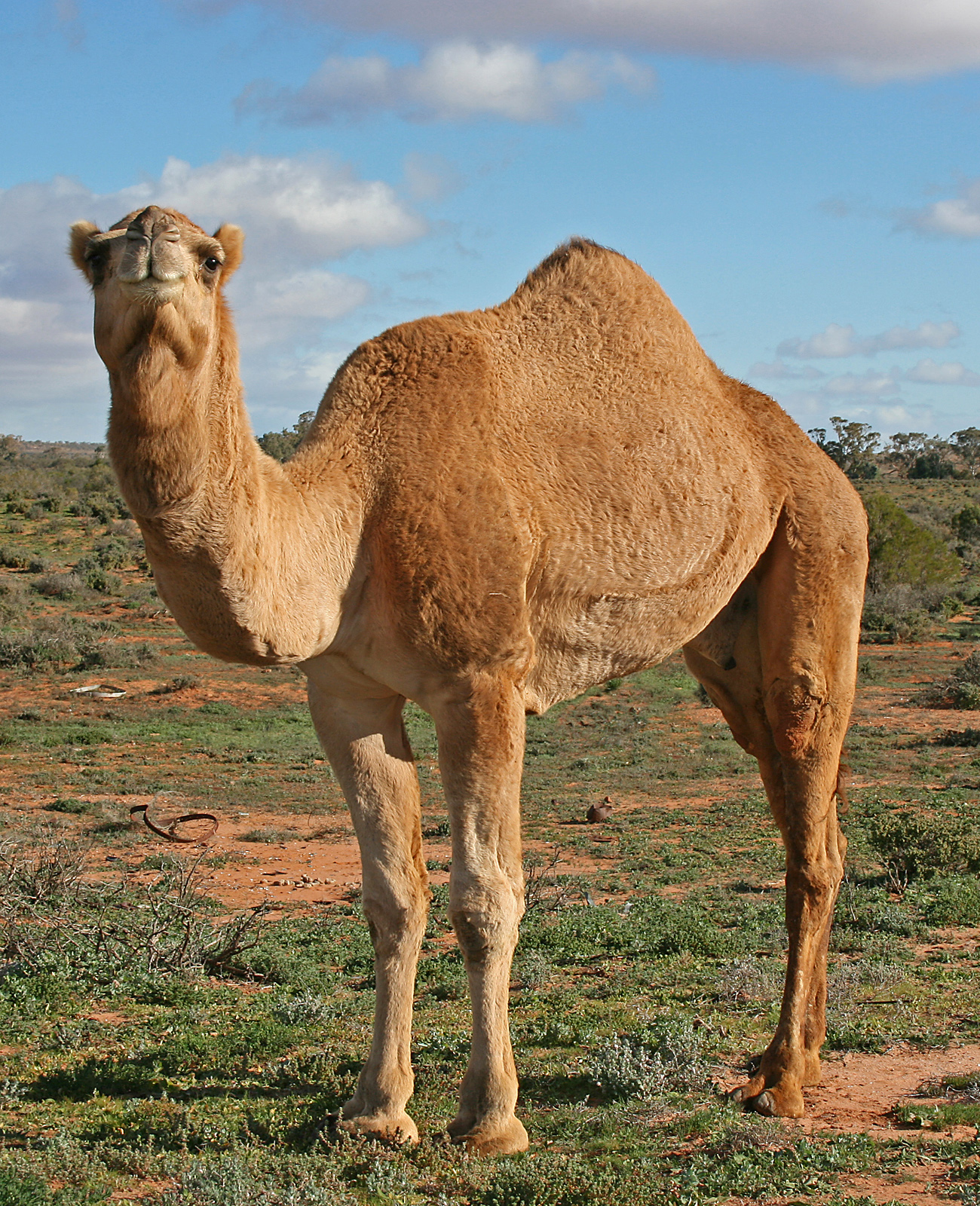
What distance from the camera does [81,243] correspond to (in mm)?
3572

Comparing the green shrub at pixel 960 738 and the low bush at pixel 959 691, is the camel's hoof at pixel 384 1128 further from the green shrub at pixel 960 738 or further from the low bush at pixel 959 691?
the low bush at pixel 959 691

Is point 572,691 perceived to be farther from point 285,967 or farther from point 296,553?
point 285,967

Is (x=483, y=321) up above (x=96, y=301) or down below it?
above

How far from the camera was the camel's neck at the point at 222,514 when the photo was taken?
11.6ft

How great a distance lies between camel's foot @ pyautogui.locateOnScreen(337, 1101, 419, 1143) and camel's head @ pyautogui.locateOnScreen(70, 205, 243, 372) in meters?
3.02

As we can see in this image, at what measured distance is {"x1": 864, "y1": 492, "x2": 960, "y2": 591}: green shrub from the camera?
31.6 meters

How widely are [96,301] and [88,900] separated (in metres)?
6.25

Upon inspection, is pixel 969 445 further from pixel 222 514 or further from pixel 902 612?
pixel 222 514

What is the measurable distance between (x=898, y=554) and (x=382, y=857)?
29.1m

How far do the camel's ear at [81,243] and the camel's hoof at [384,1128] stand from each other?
3278 millimetres

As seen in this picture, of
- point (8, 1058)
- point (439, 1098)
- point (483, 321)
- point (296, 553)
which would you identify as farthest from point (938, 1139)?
point (8, 1058)

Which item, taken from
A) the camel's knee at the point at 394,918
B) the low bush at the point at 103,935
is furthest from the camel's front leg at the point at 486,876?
the low bush at the point at 103,935

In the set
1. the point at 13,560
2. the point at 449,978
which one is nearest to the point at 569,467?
the point at 449,978

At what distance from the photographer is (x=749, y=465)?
5.57m
